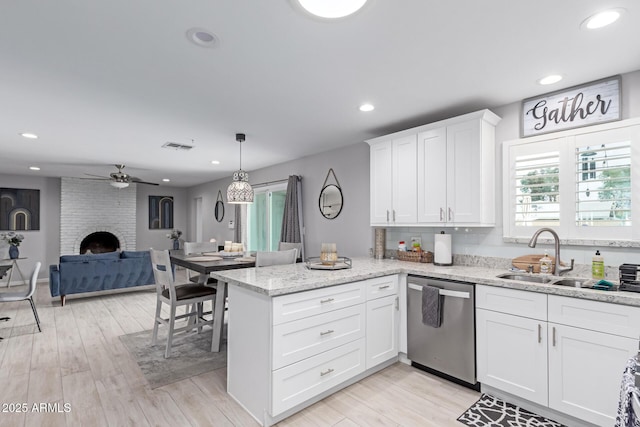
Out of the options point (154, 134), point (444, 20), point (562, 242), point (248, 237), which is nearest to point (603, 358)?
point (562, 242)

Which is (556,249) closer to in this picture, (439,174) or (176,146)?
(439,174)

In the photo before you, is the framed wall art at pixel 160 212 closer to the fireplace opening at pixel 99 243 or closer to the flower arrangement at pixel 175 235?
the flower arrangement at pixel 175 235

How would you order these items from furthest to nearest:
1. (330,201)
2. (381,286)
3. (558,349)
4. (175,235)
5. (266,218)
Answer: (175,235) < (266,218) < (330,201) < (381,286) < (558,349)

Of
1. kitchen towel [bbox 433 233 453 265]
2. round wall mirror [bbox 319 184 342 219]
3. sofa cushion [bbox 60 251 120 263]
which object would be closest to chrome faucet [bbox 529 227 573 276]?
kitchen towel [bbox 433 233 453 265]

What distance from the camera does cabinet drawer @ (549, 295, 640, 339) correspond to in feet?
5.93

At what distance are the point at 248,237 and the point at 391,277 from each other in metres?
4.35

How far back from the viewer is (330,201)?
15.2 ft

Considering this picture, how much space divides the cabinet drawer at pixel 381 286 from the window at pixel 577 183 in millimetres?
1126

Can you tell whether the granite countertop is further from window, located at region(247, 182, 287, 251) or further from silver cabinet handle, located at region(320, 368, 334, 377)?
window, located at region(247, 182, 287, 251)

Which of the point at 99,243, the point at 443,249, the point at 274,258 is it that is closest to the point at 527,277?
the point at 443,249

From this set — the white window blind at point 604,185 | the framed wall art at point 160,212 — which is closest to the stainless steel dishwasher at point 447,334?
the white window blind at point 604,185

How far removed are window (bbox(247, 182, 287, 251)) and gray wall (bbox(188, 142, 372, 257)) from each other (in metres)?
0.29

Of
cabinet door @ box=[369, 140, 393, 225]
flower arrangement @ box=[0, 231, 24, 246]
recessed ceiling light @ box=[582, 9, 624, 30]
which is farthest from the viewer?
flower arrangement @ box=[0, 231, 24, 246]

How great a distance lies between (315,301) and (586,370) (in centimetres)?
Answer: 175
